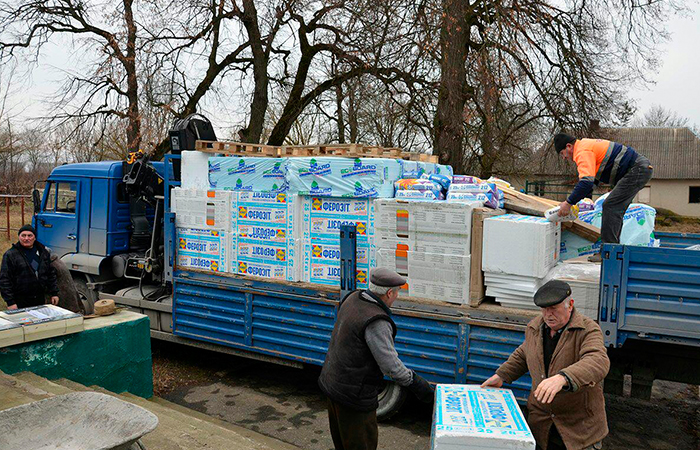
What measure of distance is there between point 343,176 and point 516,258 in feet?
6.67

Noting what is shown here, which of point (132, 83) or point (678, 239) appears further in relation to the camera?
point (132, 83)

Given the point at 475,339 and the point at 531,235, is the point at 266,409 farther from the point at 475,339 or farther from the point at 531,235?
the point at 531,235

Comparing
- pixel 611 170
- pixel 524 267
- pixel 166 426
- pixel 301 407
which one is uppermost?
pixel 611 170

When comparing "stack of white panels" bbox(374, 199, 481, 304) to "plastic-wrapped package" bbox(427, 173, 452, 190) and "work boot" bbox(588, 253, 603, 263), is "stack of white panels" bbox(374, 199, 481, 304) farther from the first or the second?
"work boot" bbox(588, 253, 603, 263)

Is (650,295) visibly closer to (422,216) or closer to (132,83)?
(422,216)

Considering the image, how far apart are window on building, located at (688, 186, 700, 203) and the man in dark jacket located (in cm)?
3628

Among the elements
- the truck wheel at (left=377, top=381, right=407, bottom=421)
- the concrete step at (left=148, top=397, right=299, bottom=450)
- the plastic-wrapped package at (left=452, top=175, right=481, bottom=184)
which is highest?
the plastic-wrapped package at (left=452, top=175, right=481, bottom=184)

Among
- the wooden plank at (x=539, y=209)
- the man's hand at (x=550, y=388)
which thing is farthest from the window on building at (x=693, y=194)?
the man's hand at (x=550, y=388)

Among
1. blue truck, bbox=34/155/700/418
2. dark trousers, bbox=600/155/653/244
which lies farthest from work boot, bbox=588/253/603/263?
blue truck, bbox=34/155/700/418

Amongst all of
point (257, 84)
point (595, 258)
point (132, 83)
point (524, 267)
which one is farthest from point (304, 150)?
point (132, 83)

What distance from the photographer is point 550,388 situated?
2971mm

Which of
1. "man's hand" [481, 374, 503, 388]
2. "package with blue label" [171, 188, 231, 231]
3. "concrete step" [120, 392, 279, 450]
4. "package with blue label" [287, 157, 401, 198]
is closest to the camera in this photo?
"man's hand" [481, 374, 503, 388]

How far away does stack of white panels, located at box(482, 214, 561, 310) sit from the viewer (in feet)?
17.2

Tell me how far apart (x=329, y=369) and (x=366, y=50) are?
395 inches
